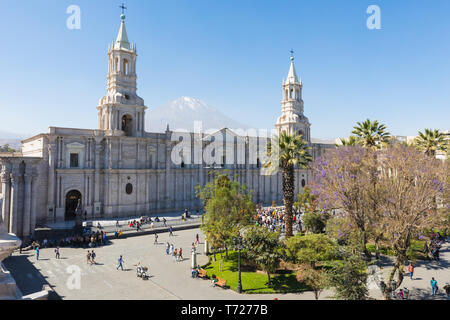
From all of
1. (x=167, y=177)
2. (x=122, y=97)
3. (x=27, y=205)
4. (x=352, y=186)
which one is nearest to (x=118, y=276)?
(x=27, y=205)

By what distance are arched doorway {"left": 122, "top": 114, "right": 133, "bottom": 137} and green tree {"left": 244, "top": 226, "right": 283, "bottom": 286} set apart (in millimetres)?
27748

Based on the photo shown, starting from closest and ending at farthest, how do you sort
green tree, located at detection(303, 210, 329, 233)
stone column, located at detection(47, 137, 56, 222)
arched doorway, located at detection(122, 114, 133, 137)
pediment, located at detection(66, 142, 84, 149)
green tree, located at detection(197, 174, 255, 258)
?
1. green tree, located at detection(197, 174, 255, 258)
2. green tree, located at detection(303, 210, 329, 233)
3. stone column, located at detection(47, 137, 56, 222)
4. pediment, located at detection(66, 142, 84, 149)
5. arched doorway, located at detection(122, 114, 133, 137)

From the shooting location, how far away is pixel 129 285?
18047mm

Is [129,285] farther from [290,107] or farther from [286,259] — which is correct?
[290,107]

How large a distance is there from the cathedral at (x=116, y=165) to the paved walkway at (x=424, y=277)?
53.1 ft

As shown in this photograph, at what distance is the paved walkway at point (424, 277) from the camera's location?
16.8 metres

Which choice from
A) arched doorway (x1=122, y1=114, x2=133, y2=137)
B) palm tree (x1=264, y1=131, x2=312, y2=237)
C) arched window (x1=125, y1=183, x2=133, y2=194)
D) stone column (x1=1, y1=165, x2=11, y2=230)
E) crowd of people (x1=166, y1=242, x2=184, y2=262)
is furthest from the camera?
arched doorway (x1=122, y1=114, x2=133, y2=137)

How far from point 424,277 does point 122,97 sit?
3719 cm

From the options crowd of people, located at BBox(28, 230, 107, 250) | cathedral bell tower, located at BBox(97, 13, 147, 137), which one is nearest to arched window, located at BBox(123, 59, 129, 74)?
cathedral bell tower, located at BBox(97, 13, 147, 137)

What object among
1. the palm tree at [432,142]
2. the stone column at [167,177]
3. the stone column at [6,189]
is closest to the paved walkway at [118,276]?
the stone column at [6,189]

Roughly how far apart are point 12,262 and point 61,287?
732 centimetres

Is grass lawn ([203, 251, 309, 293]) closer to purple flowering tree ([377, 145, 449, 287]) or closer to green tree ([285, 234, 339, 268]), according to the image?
green tree ([285, 234, 339, 268])

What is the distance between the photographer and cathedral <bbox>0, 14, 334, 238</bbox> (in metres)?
27.0

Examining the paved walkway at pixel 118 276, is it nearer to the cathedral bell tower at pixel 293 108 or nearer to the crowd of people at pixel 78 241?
the crowd of people at pixel 78 241
